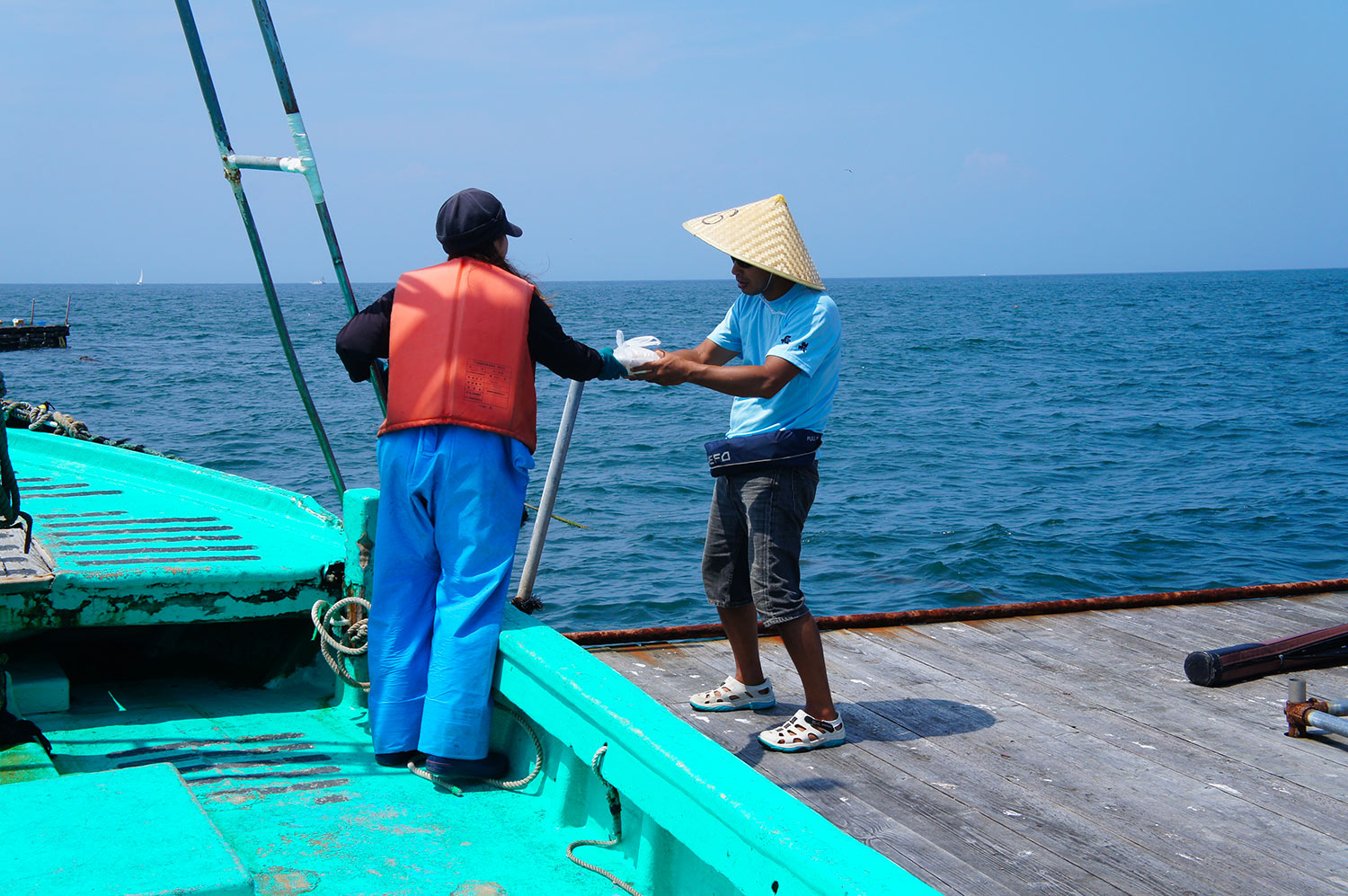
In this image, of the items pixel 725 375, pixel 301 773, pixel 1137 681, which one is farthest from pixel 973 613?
pixel 301 773

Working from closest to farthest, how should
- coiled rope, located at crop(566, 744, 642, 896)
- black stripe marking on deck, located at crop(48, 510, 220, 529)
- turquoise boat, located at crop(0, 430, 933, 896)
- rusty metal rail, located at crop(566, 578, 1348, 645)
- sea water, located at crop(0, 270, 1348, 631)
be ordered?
turquoise boat, located at crop(0, 430, 933, 896) < coiled rope, located at crop(566, 744, 642, 896) < black stripe marking on deck, located at crop(48, 510, 220, 529) < rusty metal rail, located at crop(566, 578, 1348, 645) < sea water, located at crop(0, 270, 1348, 631)

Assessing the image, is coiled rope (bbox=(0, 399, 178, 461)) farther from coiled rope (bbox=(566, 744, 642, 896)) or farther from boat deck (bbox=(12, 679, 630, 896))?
coiled rope (bbox=(566, 744, 642, 896))

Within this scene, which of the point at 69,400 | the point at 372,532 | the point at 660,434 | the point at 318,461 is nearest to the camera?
the point at 372,532

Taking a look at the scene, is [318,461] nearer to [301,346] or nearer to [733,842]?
[733,842]

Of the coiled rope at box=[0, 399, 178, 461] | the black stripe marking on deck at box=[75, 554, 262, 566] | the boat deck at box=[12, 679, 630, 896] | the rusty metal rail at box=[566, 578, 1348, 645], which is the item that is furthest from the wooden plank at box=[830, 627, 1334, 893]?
the coiled rope at box=[0, 399, 178, 461]

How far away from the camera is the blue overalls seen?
2.71m

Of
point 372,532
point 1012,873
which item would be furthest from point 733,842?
point 372,532

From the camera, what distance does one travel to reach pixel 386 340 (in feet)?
9.14

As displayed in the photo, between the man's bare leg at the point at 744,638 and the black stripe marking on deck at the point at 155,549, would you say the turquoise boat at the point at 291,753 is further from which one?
the man's bare leg at the point at 744,638

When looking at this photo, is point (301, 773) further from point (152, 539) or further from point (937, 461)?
point (937, 461)

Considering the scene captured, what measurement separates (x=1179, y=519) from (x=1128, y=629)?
413 inches

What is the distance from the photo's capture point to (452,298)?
2.70 metres

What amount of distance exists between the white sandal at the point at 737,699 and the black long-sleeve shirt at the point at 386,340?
1.51 meters

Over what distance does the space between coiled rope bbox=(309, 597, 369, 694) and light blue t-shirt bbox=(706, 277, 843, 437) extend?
1.25 meters
